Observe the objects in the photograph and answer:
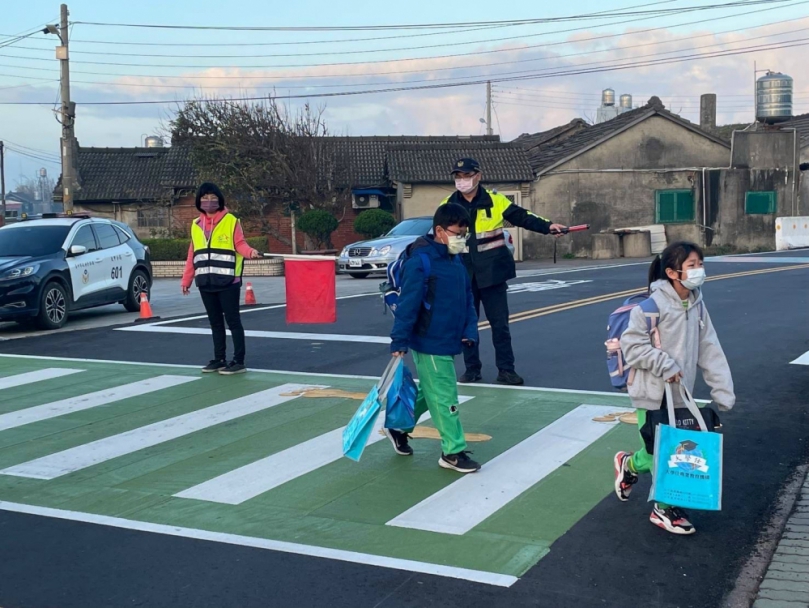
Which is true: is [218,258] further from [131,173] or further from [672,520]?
[131,173]

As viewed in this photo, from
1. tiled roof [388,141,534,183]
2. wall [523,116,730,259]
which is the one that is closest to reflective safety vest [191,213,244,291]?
tiled roof [388,141,534,183]

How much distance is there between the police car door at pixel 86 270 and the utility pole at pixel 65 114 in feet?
39.9

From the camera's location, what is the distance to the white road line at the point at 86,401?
27.2 feet

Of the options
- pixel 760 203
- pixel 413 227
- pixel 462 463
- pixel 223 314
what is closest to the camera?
pixel 462 463

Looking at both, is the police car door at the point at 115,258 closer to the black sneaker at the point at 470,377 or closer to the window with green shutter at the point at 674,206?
the black sneaker at the point at 470,377

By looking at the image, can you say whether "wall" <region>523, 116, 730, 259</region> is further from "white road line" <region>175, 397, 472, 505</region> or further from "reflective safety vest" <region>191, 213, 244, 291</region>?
"white road line" <region>175, 397, 472, 505</region>

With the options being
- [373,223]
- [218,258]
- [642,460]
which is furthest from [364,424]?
[373,223]

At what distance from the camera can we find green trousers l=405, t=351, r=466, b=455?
→ 6.19m

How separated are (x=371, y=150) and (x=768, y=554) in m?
32.3

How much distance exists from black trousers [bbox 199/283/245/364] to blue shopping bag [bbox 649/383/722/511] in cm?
573

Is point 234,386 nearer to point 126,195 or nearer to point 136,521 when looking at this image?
point 136,521

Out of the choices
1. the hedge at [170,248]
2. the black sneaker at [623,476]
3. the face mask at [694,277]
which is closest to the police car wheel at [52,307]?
the black sneaker at [623,476]

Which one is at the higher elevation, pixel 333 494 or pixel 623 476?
pixel 623 476

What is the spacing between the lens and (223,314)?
10.1 meters
